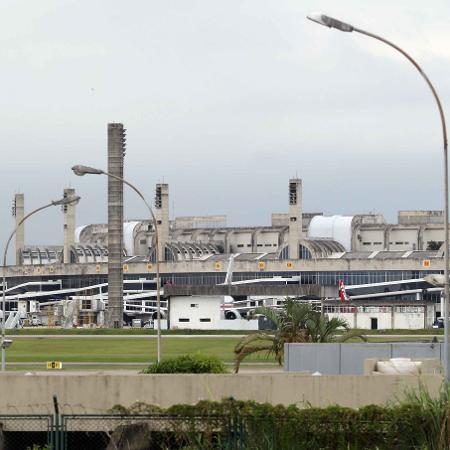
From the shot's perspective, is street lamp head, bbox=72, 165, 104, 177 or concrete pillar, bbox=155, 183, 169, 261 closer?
street lamp head, bbox=72, 165, 104, 177

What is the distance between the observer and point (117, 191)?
5217 inches

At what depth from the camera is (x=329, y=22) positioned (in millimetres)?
27453

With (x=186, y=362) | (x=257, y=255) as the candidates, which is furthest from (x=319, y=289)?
(x=186, y=362)

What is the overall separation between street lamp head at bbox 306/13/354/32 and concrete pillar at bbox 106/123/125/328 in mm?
101400

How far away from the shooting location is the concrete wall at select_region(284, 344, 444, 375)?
33.5 metres

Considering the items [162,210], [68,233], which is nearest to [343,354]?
[162,210]

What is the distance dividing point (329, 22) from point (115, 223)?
10641 cm

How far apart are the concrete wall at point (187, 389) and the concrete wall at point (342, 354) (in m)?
8.69

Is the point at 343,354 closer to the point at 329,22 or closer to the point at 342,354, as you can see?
the point at 342,354

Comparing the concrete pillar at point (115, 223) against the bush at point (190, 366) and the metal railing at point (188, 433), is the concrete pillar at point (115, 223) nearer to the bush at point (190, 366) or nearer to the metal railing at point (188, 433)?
the bush at point (190, 366)

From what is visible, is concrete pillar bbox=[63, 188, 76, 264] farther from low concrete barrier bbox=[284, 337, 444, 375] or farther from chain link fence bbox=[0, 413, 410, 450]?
chain link fence bbox=[0, 413, 410, 450]

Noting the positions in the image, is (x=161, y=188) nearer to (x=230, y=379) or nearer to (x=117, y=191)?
(x=117, y=191)

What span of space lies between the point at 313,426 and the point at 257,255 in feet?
544

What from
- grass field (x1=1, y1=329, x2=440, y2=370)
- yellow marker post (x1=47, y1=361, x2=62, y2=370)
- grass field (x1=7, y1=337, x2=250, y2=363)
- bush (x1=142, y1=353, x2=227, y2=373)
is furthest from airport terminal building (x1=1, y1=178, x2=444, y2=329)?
bush (x1=142, y1=353, x2=227, y2=373)
